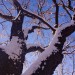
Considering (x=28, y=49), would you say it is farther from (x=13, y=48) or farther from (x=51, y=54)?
(x=51, y=54)

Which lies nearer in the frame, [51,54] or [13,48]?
[51,54]

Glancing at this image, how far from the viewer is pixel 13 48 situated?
5.28 metres

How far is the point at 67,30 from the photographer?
5.02 m

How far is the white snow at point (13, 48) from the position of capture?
5029mm

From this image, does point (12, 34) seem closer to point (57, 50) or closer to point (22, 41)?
point (22, 41)

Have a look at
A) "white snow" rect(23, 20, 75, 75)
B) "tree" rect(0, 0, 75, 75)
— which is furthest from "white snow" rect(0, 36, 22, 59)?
"white snow" rect(23, 20, 75, 75)

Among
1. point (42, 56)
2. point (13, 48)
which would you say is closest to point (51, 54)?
point (42, 56)

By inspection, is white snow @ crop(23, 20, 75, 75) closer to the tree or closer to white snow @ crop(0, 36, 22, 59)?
the tree

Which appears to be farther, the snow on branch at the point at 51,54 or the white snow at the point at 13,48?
the white snow at the point at 13,48

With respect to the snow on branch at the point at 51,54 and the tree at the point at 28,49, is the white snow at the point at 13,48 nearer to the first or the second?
the tree at the point at 28,49

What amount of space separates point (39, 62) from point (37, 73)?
1.08ft

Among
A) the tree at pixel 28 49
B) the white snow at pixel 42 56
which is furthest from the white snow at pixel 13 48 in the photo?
the white snow at pixel 42 56

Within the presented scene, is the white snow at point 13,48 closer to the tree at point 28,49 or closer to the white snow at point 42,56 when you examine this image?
the tree at point 28,49

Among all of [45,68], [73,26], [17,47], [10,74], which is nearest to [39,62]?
[45,68]
